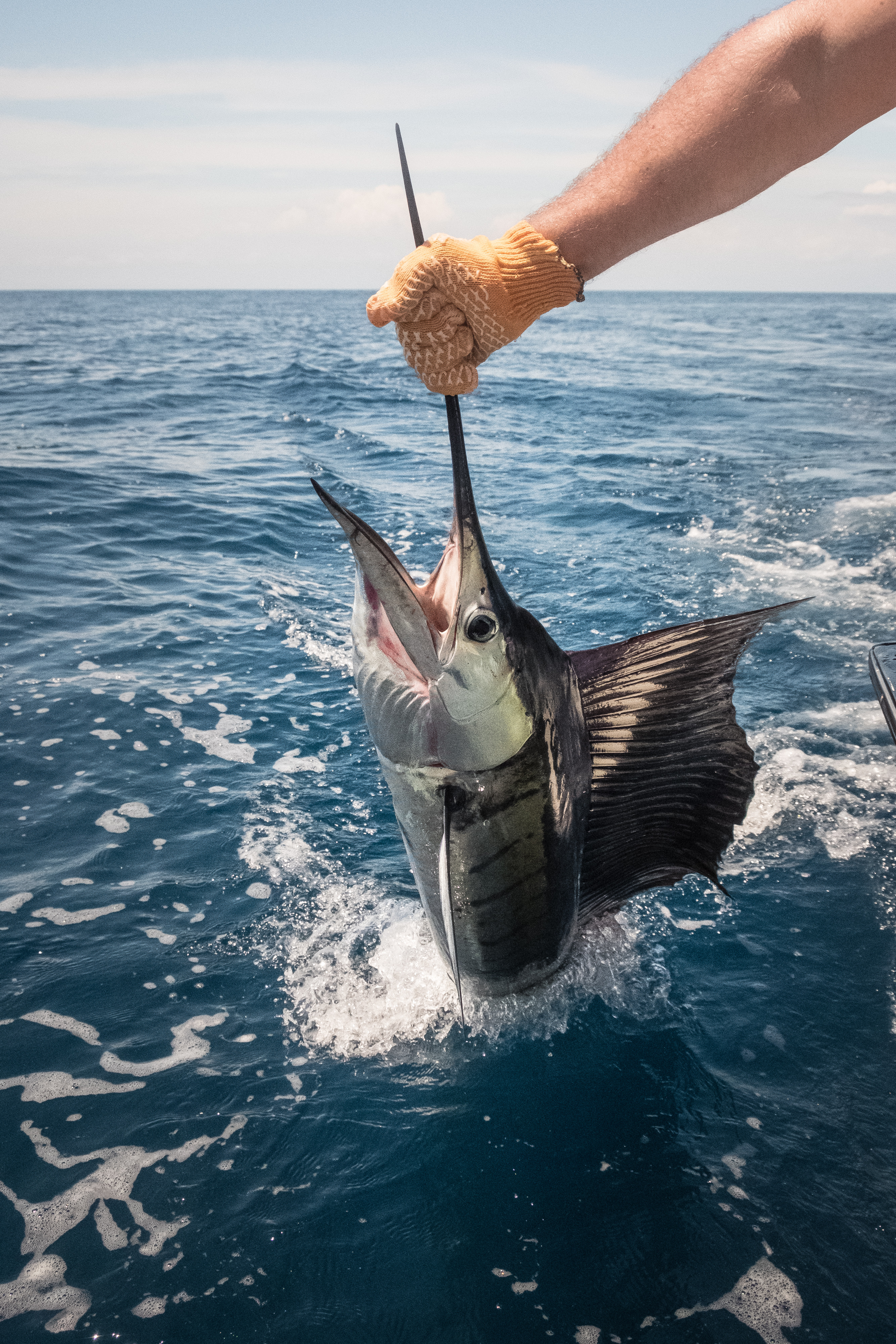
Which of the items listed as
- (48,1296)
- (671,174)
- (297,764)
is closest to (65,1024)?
(48,1296)

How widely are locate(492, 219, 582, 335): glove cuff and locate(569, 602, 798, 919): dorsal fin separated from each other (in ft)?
2.81

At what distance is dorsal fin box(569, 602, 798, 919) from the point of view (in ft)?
7.33

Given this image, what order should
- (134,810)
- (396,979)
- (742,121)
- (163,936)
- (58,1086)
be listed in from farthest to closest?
(134,810) < (163,936) < (396,979) < (58,1086) < (742,121)

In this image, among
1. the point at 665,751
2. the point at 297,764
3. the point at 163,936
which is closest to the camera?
the point at 665,751

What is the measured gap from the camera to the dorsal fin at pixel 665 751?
223 cm

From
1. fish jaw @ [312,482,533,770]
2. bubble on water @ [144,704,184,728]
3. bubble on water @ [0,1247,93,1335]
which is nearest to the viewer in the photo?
fish jaw @ [312,482,533,770]

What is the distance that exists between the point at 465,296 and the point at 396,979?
96.5 inches

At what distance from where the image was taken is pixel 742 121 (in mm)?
1462

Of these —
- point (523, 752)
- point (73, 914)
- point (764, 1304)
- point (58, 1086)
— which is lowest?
point (764, 1304)

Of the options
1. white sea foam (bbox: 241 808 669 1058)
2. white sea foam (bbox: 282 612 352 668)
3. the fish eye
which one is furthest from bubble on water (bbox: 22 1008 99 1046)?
white sea foam (bbox: 282 612 352 668)

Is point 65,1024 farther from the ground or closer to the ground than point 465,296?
closer to the ground

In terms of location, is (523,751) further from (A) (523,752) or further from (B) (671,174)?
(B) (671,174)

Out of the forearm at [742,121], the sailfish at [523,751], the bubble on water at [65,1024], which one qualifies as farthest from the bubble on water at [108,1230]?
the forearm at [742,121]

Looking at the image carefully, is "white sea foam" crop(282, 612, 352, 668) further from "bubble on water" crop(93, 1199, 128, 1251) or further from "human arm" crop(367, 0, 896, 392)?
"human arm" crop(367, 0, 896, 392)
